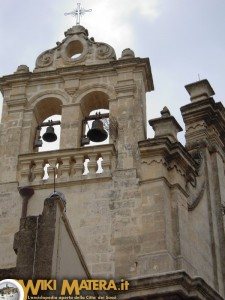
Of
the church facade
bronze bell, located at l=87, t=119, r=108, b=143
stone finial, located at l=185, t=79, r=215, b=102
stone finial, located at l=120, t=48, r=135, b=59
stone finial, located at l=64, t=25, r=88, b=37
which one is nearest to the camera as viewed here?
the church facade

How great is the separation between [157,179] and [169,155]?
486mm

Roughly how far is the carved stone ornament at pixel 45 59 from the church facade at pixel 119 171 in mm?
20

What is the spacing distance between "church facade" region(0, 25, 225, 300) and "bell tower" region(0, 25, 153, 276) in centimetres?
2

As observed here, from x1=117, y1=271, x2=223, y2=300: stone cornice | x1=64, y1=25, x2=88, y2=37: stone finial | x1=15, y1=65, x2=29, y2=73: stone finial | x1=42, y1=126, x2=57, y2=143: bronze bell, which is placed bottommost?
x1=117, y1=271, x2=223, y2=300: stone cornice

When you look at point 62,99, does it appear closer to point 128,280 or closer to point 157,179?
point 157,179

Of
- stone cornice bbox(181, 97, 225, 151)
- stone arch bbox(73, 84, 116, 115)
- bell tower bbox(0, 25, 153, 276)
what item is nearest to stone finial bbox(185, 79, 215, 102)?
stone cornice bbox(181, 97, 225, 151)

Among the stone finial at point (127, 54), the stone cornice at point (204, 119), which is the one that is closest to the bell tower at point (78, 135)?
the stone finial at point (127, 54)

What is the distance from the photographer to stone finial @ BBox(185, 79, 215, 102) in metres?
13.5

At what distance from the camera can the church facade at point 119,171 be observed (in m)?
10.2

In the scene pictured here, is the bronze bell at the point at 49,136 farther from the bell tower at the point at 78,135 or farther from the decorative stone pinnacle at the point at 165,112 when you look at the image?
the decorative stone pinnacle at the point at 165,112

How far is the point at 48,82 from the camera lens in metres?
12.7

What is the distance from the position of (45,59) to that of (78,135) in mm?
2016

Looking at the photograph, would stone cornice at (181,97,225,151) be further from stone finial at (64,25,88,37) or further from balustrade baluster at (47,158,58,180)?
balustrade baluster at (47,158,58,180)

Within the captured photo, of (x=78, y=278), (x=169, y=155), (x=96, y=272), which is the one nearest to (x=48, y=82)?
(x=169, y=155)
